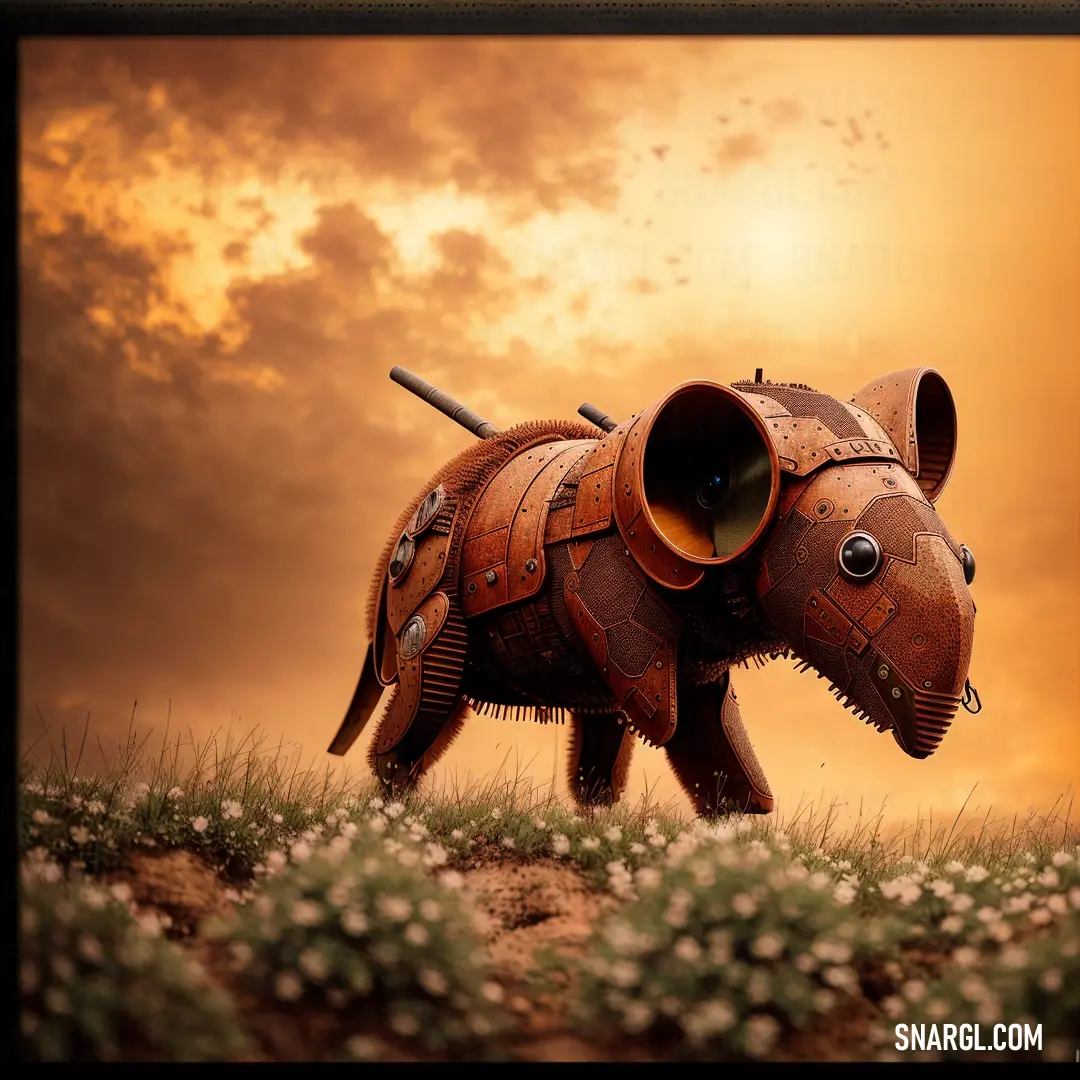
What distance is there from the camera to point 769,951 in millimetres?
3236

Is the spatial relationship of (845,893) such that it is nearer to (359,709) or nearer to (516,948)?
(516,948)

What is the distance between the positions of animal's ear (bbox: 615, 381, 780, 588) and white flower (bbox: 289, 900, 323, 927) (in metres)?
1.29

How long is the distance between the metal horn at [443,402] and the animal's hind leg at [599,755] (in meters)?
1.12

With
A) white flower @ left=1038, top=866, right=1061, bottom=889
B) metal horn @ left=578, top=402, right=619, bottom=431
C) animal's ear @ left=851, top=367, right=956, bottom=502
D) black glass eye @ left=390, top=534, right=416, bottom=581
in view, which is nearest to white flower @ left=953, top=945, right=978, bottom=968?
white flower @ left=1038, top=866, right=1061, bottom=889

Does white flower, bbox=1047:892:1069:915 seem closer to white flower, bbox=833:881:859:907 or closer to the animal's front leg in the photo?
white flower, bbox=833:881:859:907

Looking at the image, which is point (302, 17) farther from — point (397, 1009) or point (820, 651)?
point (397, 1009)

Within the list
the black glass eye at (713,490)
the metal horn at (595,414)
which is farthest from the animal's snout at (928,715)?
the metal horn at (595,414)

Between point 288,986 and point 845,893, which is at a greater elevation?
point 845,893

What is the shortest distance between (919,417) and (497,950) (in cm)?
200

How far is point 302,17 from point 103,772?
2219 mm

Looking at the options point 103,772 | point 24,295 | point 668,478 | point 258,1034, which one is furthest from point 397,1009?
point 24,295

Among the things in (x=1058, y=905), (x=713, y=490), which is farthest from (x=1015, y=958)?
(x=713, y=490)

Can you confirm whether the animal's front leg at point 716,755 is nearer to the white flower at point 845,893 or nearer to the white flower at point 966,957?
the white flower at point 845,893

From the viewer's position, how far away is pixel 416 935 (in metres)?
3.26
